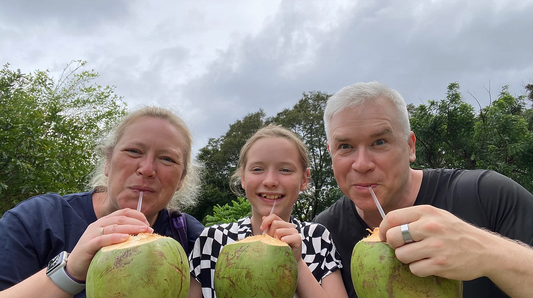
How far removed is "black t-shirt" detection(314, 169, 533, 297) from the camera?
206 cm

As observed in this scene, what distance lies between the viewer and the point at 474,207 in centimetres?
220

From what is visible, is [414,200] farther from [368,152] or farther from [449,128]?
[449,128]

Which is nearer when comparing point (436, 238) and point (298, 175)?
point (436, 238)

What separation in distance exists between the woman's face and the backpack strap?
0.43 m

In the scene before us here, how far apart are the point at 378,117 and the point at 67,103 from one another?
1984 cm

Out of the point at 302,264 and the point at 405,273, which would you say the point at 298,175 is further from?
the point at 405,273

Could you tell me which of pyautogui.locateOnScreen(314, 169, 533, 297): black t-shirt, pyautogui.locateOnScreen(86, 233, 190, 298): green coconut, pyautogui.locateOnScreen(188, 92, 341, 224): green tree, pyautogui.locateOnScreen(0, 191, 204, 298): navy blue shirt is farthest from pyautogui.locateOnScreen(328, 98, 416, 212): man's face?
pyautogui.locateOnScreen(188, 92, 341, 224): green tree

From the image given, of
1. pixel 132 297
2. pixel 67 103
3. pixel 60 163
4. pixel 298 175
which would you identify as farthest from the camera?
pixel 67 103

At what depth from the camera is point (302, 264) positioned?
170cm

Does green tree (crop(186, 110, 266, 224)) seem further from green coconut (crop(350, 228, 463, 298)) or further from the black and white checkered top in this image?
green coconut (crop(350, 228, 463, 298))

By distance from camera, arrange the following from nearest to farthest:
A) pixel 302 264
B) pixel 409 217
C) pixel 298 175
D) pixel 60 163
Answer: pixel 409 217 < pixel 302 264 < pixel 298 175 < pixel 60 163

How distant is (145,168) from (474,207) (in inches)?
76.4

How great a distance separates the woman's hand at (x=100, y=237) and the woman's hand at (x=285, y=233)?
1.78 ft

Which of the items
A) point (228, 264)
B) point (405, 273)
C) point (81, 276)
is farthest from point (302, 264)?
point (81, 276)
